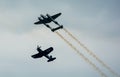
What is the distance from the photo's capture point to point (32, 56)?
551ft

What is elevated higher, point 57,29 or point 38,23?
point 38,23

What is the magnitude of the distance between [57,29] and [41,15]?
34.5 ft

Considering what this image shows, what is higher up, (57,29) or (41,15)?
(41,15)

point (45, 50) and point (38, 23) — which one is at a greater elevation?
point (38, 23)

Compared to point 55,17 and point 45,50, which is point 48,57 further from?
point 55,17

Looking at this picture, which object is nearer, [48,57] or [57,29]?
[57,29]

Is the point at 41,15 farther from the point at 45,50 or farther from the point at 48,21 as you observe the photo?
the point at 45,50

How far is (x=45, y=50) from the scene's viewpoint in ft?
557

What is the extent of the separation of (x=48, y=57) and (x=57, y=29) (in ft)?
53.9

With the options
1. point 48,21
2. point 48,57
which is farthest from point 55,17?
point 48,57

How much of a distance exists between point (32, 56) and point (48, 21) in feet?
53.3

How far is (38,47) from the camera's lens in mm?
166250

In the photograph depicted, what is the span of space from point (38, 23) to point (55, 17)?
7.93 meters

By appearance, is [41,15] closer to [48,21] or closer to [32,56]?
[48,21]
